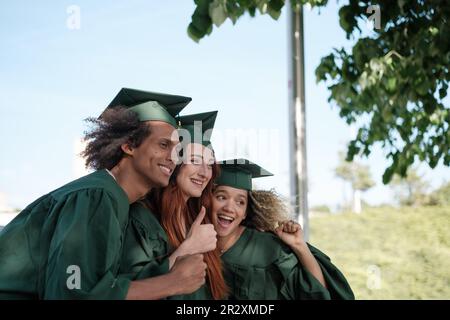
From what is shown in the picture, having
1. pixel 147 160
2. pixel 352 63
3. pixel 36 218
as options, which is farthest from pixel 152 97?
pixel 352 63

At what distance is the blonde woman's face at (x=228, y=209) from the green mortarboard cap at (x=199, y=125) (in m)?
0.15

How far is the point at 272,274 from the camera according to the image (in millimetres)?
1880

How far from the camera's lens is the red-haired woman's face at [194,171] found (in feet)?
5.89

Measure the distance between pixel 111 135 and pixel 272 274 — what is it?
633mm

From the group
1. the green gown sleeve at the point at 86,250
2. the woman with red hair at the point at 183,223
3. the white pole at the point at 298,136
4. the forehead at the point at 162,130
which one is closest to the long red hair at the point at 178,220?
the woman with red hair at the point at 183,223

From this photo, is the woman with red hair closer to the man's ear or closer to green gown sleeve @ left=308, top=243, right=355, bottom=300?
the man's ear

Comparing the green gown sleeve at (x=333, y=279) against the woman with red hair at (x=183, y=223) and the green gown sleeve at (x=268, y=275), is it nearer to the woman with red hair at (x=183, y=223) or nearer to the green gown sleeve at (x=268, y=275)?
the green gown sleeve at (x=268, y=275)

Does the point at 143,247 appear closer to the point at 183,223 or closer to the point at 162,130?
the point at 183,223

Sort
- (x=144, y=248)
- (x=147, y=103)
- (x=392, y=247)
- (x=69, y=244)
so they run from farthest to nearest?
(x=392, y=247)
(x=147, y=103)
(x=144, y=248)
(x=69, y=244)

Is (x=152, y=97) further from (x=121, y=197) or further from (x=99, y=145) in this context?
(x=121, y=197)

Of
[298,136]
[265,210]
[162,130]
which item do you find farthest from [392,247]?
[162,130]

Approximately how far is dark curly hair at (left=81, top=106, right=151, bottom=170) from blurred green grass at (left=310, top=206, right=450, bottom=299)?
10.7 ft

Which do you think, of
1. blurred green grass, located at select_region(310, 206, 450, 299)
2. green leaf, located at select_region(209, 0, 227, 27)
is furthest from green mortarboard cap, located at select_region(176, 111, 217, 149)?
blurred green grass, located at select_region(310, 206, 450, 299)

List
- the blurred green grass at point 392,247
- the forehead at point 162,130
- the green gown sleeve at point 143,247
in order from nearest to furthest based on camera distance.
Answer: the green gown sleeve at point 143,247 < the forehead at point 162,130 < the blurred green grass at point 392,247
